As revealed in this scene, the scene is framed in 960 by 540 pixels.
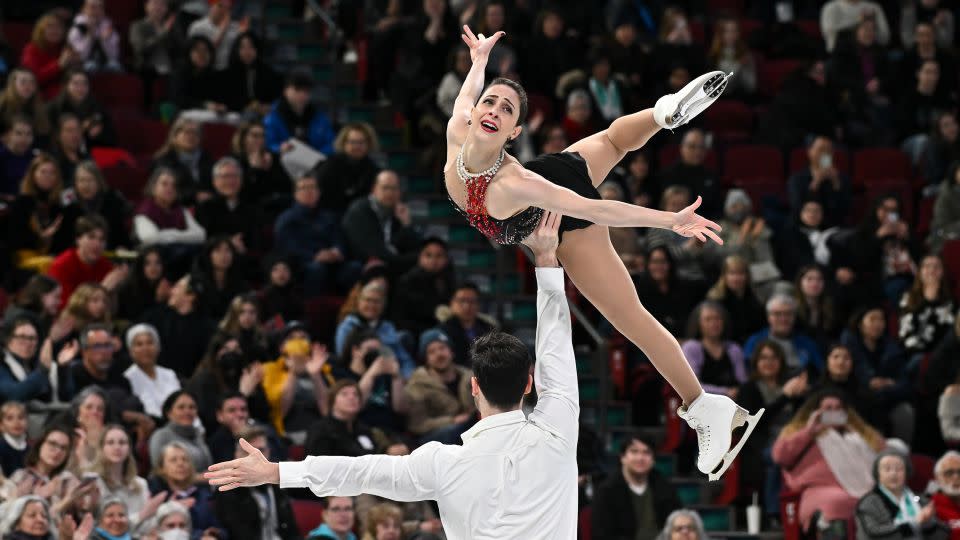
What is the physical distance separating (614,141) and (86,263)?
5.26 metres

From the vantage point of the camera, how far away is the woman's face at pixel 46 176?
11.2 meters

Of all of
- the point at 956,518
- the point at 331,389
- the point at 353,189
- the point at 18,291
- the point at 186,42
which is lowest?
the point at 956,518

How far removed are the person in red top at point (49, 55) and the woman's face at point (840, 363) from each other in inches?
231

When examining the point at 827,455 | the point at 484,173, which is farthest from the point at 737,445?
the point at 827,455

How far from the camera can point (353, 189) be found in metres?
12.4

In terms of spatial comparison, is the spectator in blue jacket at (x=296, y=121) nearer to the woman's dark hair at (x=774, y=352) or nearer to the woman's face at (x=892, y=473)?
the woman's dark hair at (x=774, y=352)

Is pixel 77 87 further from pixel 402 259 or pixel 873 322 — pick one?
pixel 873 322

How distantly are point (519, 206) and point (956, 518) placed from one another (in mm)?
5206

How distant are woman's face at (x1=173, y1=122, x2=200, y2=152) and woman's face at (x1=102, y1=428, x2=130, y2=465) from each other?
143 inches

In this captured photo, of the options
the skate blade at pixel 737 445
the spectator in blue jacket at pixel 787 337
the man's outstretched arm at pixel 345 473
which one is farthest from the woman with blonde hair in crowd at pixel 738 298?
the man's outstretched arm at pixel 345 473

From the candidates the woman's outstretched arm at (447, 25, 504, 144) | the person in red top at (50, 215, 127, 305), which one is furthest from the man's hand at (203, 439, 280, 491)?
the person in red top at (50, 215, 127, 305)

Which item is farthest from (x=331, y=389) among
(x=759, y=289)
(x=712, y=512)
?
(x=759, y=289)

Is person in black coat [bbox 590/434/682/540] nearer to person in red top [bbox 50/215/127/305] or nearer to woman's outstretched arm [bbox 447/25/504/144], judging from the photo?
person in red top [bbox 50/215/127/305]

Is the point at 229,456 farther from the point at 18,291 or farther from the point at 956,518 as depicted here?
the point at 956,518
